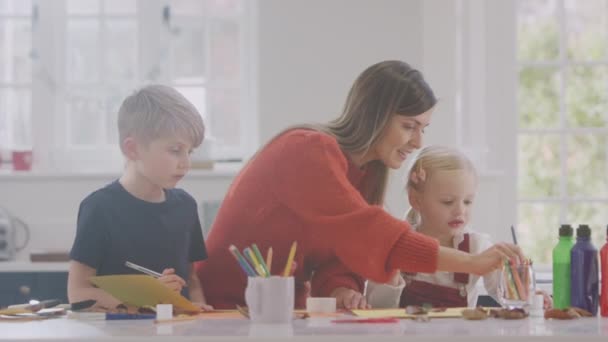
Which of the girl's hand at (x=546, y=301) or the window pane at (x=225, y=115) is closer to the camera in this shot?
the girl's hand at (x=546, y=301)

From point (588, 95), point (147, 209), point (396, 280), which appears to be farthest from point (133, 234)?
point (588, 95)

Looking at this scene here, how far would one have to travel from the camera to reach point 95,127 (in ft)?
17.6

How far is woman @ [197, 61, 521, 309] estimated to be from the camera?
2395mm

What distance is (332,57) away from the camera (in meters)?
4.91

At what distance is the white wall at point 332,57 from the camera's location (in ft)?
16.0

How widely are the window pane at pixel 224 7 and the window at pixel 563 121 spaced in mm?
1342

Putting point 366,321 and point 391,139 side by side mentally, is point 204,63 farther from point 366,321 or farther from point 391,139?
point 366,321

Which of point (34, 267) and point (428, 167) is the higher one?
point (428, 167)

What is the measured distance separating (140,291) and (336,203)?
0.45 meters

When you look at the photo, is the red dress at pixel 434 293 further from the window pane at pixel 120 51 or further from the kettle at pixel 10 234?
the window pane at pixel 120 51

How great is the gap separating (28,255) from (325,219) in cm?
270

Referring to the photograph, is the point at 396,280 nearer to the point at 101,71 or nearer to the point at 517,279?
the point at 517,279

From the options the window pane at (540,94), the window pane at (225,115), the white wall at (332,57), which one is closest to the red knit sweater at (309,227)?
the white wall at (332,57)

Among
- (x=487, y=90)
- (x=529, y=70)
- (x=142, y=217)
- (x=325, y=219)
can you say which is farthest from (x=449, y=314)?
(x=529, y=70)
